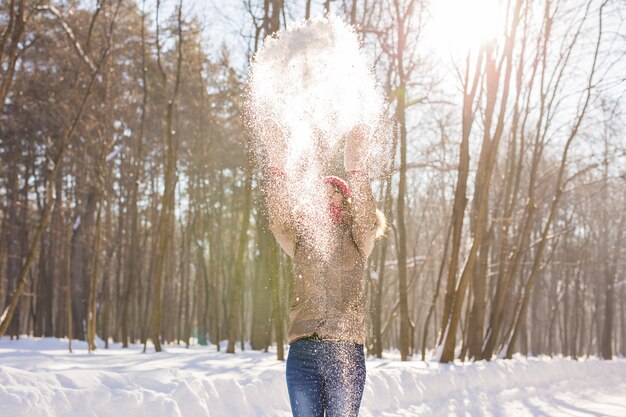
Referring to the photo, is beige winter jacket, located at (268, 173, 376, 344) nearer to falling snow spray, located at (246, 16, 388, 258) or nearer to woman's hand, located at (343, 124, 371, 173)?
woman's hand, located at (343, 124, 371, 173)

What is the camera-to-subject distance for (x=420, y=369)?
10.9 m

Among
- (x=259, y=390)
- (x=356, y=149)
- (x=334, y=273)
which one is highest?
(x=356, y=149)

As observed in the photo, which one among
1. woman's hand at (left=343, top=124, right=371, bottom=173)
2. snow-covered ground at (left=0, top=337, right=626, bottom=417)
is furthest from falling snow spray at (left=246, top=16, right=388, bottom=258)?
snow-covered ground at (left=0, top=337, right=626, bottom=417)

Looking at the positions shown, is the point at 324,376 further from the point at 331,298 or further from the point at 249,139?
the point at 249,139

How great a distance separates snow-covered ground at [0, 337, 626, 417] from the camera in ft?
17.1

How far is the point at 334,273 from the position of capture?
2885 millimetres

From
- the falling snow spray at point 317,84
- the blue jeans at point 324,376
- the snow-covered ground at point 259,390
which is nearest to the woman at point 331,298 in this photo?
the blue jeans at point 324,376

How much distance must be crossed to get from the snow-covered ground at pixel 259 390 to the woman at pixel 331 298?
279 centimetres

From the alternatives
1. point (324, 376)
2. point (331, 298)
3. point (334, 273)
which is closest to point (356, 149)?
point (334, 273)

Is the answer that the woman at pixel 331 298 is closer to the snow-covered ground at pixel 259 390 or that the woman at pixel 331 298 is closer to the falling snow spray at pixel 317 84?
the falling snow spray at pixel 317 84

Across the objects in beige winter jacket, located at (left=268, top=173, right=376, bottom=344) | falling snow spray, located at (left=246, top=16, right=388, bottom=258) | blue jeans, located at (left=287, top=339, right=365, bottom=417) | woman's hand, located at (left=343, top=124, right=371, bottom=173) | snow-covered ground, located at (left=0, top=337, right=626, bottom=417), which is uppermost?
falling snow spray, located at (left=246, top=16, right=388, bottom=258)

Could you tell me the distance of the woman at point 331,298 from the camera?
2.83 m

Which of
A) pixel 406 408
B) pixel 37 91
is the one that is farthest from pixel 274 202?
pixel 37 91

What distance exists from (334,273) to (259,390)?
4589 mm
